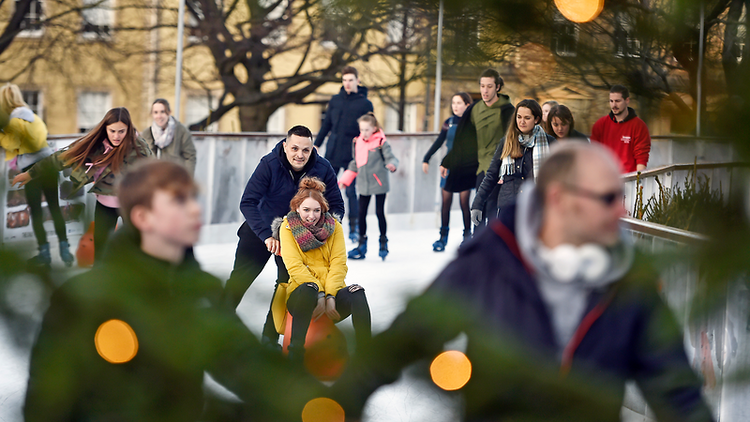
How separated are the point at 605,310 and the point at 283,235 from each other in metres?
3.21

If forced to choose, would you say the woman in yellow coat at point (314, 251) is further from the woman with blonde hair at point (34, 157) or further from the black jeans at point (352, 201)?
the black jeans at point (352, 201)

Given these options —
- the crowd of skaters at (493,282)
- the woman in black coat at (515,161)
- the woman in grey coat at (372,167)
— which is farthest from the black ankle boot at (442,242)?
the crowd of skaters at (493,282)

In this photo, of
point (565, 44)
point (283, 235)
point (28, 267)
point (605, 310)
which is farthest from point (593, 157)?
point (283, 235)

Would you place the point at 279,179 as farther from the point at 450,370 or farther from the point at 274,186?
the point at 450,370

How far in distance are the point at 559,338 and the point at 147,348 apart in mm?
489

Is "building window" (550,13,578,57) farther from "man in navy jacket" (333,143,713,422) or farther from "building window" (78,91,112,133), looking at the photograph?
"building window" (78,91,112,133)

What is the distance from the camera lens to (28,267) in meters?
0.63

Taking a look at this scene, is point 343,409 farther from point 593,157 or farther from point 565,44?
point 593,157

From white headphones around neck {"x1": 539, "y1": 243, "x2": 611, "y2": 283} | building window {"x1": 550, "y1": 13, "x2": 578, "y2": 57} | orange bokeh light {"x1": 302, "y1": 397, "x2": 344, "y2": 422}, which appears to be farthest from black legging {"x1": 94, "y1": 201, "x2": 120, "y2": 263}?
white headphones around neck {"x1": 539, "y1": 243, "x2": 611, "y2": 283}

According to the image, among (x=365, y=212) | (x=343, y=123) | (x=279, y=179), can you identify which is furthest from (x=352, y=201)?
(x=279, y=179)

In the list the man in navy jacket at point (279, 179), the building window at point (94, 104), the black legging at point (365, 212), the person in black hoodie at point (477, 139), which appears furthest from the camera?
the black legging at point (365, 212)

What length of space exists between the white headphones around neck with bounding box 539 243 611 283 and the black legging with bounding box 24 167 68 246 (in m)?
0.62

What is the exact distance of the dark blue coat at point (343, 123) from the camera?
826cm

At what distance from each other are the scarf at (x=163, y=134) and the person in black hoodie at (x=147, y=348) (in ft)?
21.3
